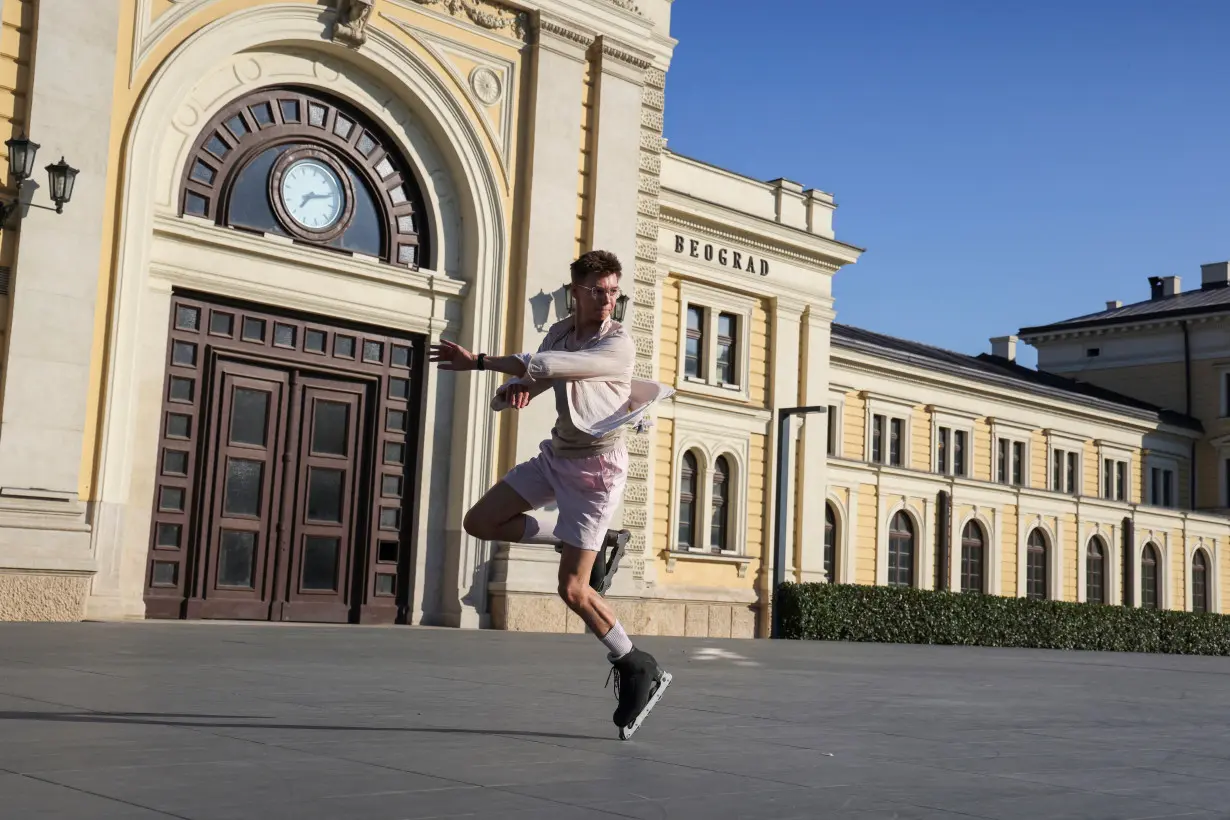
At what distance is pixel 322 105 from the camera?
58.0ft

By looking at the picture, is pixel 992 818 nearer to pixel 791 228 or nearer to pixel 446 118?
pixel 446 118

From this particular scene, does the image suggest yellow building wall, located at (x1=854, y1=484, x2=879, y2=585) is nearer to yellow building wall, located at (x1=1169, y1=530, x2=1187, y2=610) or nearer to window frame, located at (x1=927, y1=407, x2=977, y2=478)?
window frame, located at (x1=927, y1=407, x2=977, y2=478)

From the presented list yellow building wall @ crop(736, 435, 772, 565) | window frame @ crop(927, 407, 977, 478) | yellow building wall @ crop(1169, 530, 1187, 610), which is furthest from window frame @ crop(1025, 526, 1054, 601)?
yellow building wall @ crop(736, 435, 772, 565)

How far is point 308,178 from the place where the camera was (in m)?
17.4

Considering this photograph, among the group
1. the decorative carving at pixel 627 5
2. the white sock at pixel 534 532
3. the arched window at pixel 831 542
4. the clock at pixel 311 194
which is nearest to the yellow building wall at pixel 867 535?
the arched window at pixel 831 542

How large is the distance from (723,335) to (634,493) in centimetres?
1121

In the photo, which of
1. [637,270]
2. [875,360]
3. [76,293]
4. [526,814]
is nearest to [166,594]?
[76,293]

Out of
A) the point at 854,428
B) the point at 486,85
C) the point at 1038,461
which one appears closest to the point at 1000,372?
the point at 1038,461

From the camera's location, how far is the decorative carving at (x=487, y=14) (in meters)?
18.5

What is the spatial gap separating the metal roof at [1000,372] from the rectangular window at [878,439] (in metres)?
1.90

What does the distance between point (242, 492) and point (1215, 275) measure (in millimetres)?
53003

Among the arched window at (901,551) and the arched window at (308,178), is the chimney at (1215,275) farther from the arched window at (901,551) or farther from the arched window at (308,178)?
the arched window at (308,178)

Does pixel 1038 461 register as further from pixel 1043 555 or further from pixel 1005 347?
pixel 1005 347

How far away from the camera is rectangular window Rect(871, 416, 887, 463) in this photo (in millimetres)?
40281
